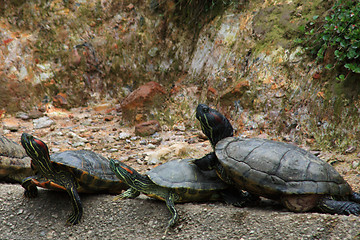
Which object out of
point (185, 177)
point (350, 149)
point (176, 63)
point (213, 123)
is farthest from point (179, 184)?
point (176, 63)

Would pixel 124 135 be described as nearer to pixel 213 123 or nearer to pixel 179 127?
pixel 179 127

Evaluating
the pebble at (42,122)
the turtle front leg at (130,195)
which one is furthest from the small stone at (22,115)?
the turtle front leg at (130,195)

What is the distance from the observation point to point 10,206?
2990 millimetres

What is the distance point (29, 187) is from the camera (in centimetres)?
295

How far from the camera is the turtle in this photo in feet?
9.04

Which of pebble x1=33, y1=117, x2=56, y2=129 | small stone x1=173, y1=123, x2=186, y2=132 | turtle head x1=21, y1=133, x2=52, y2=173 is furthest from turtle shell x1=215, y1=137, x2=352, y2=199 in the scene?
pebble x1=33, y1=117, x2=56, y2=129

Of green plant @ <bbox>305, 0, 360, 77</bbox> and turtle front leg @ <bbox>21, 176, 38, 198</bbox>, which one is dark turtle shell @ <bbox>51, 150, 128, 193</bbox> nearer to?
turtle front leg @ <bbox>21, 176, 38, 198</bbox>

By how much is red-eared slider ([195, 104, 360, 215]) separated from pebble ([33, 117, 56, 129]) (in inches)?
192

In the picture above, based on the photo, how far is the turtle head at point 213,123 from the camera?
9.71 feet

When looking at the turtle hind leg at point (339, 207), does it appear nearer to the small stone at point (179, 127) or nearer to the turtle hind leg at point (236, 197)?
the turtle hind leg at point (236, 197)

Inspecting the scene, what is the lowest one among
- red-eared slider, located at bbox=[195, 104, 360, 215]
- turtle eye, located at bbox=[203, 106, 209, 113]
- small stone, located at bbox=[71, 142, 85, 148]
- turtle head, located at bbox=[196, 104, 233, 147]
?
small stone, located at bbox=[71, 142, 85, 148]

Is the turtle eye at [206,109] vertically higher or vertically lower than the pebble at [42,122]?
higher

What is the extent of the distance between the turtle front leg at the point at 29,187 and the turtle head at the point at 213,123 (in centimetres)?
186

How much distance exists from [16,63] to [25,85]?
0.59 meters
